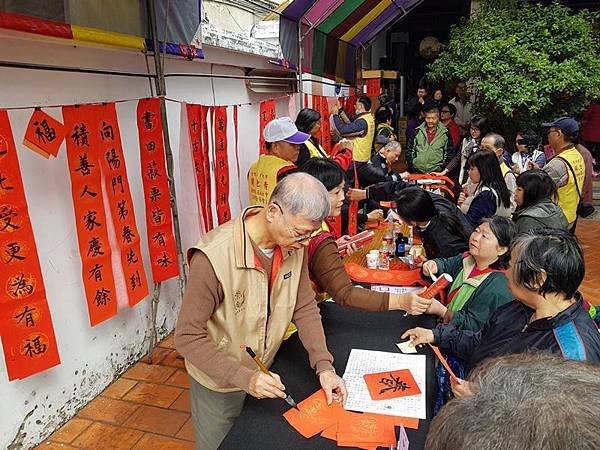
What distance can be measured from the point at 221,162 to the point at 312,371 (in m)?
2.36

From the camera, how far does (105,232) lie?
256 cm

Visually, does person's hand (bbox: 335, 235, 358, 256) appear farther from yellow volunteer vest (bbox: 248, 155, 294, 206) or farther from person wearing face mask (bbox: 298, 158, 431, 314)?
person wearing face mask (bbox: 298, 158, 431, 314)

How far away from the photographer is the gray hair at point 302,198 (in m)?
1.44

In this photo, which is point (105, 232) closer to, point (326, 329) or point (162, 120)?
point (162, 120)

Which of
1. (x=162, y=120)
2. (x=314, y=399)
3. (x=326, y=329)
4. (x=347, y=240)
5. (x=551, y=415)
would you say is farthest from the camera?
(x=347, y=240)

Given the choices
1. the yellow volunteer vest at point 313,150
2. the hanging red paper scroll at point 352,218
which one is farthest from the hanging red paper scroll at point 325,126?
the hanging red paper scroll at point 352,218

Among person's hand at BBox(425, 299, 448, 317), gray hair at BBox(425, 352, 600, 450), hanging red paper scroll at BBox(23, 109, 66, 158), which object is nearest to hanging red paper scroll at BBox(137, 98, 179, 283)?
hanging red paper scroll at BBox(23, 109, 66, 158)

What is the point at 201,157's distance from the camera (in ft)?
11.1

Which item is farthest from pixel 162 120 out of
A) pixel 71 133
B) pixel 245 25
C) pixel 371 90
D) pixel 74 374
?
pixel 371 90

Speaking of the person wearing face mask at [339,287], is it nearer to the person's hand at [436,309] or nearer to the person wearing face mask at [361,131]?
the person's hand at [436,309]

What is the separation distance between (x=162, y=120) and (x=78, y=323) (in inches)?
52.9

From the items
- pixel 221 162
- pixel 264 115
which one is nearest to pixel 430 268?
pixel 221 162

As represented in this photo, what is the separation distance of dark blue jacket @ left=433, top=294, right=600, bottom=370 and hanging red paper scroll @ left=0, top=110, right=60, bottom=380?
1.83 meters

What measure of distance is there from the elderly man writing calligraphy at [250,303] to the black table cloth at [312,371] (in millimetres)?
79
